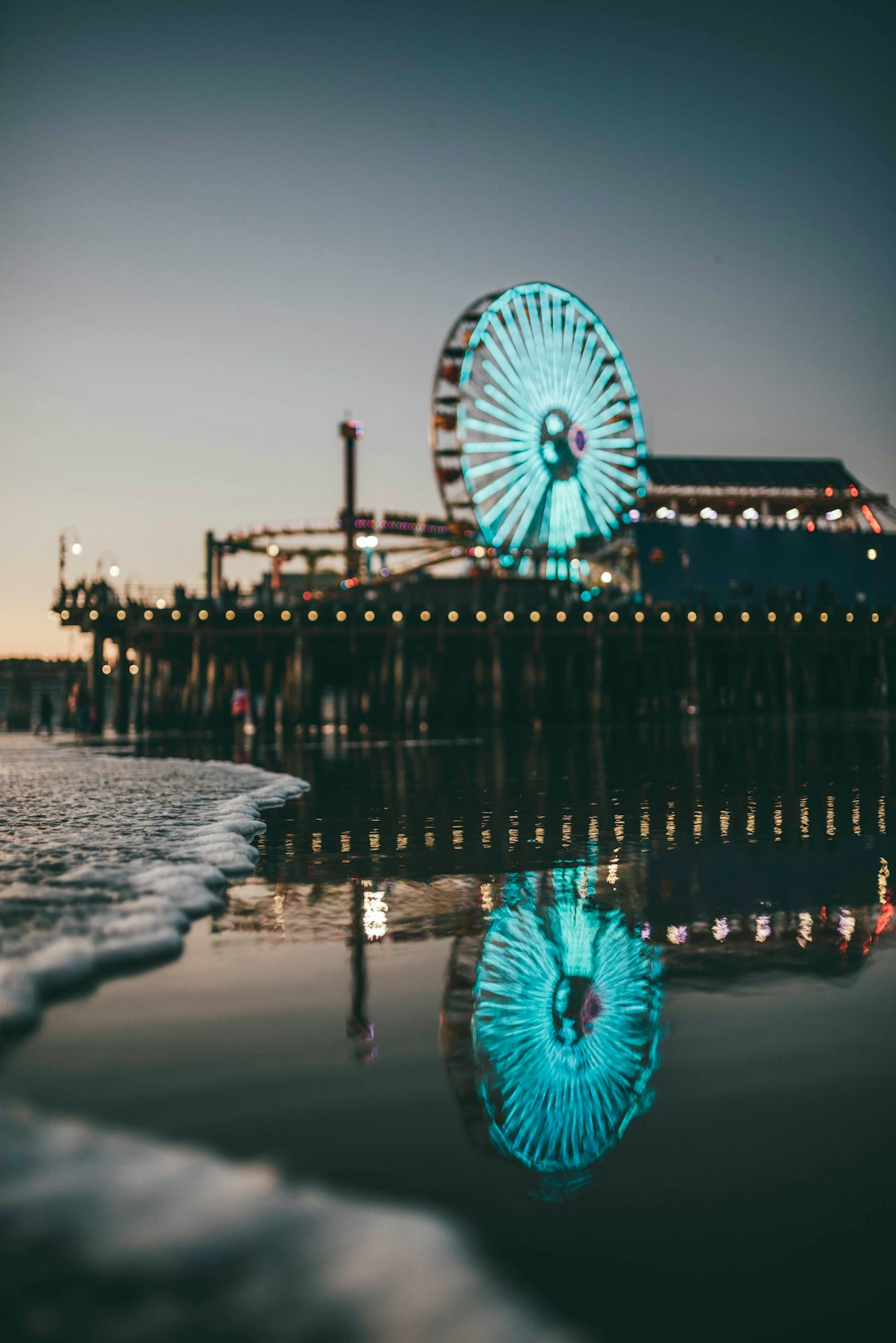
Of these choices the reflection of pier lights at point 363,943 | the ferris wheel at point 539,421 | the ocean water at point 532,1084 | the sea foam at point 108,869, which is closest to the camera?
the ocean water at point 532,1084

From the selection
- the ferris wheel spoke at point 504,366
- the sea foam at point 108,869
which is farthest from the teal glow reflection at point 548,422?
the sea foam at point 108,869

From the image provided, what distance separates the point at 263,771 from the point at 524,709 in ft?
108

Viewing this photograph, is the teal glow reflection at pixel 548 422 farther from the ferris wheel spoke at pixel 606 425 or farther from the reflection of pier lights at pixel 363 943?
the reflection of pier lights at pixel 363 943

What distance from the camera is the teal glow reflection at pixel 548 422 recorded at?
5059cm

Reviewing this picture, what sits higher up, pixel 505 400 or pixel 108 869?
pixel 505 400

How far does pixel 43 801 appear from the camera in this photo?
Answer: 13336mm

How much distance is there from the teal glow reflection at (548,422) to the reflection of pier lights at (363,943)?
145 feet

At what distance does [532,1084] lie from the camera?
331 centimetres

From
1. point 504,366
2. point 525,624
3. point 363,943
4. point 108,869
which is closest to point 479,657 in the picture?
point 525,624

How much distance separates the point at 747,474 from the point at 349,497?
28473mm

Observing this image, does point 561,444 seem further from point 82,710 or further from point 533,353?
point 82,710

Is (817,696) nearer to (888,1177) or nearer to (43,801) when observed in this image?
(43,801)

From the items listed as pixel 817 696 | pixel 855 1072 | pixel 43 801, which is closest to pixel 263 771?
pixel 43 801

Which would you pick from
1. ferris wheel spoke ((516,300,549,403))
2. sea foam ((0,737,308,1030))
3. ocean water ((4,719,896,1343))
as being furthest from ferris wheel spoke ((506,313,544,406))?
ocean water ((4,719,896,1343))
